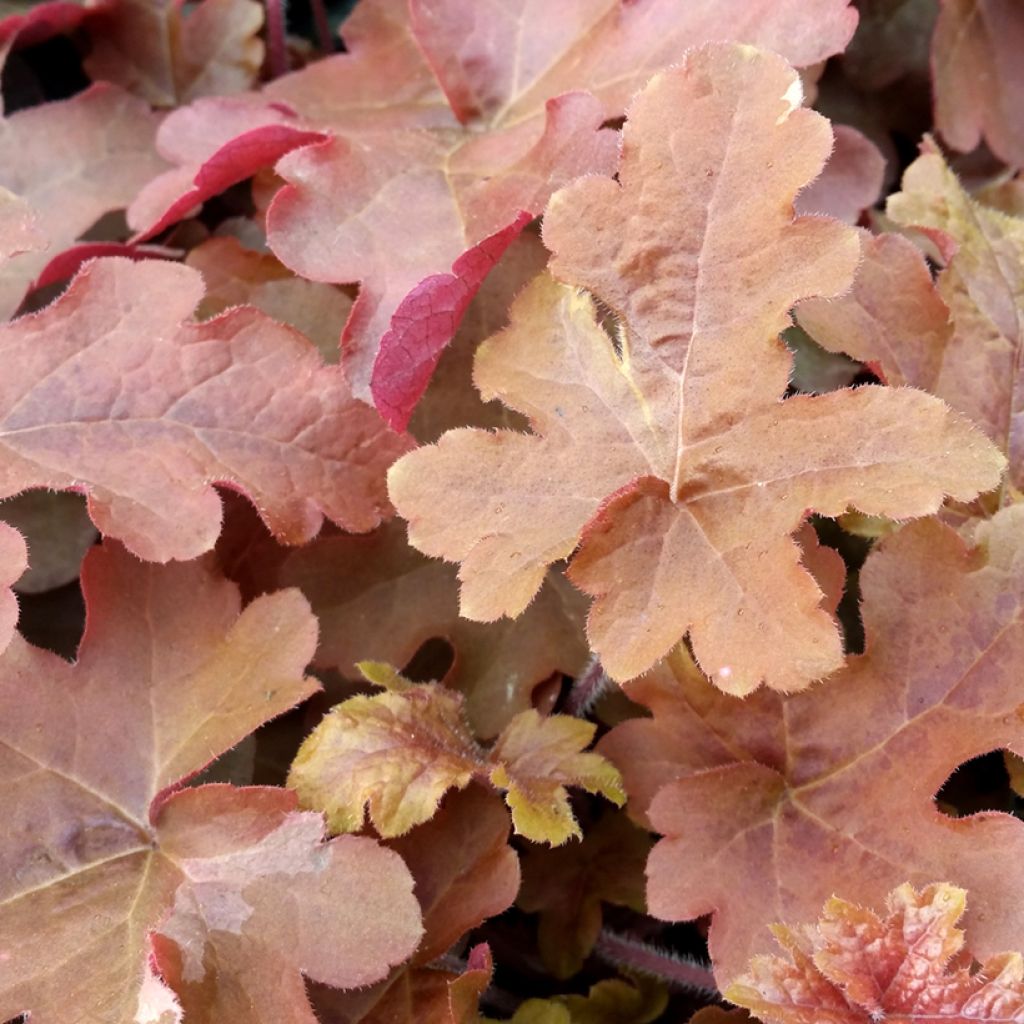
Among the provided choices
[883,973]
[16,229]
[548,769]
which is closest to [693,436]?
[548,769]

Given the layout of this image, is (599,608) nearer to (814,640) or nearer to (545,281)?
(814,640)

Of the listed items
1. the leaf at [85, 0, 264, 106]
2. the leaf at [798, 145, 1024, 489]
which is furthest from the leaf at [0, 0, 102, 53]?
the leaf at [798, 145, 1024, 489]

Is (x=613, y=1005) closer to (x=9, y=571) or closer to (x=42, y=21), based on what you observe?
(x=9, y=571)

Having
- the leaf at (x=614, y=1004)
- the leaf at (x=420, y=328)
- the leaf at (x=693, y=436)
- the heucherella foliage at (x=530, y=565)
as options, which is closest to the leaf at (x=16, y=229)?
the heucherella foliage at (x=530, y=565)

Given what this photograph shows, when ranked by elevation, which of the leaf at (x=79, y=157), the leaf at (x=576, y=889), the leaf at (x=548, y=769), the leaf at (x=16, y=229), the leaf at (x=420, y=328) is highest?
the leaf at (x=16, y=229)

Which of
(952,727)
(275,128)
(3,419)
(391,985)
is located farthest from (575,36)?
(391,985)

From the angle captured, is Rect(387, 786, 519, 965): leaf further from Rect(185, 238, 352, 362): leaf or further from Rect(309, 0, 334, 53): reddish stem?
Rect(309, 0, 334, 53): reddish stem

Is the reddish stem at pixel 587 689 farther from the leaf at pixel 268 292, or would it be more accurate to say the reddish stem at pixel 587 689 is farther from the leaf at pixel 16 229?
the leaf at pixel 16 229
